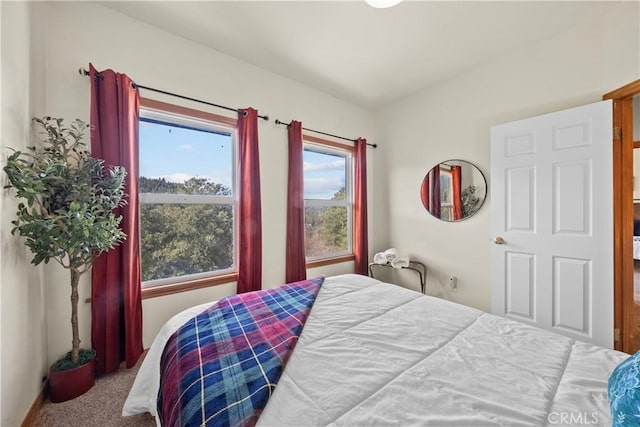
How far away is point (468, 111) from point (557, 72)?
713 millimetres

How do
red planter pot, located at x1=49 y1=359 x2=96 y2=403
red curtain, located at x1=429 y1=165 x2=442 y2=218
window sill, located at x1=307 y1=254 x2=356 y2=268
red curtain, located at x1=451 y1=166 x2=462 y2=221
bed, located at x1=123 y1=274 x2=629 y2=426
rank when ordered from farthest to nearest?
window sill, located at x1=307 y1=254 x2=356 y2=268
red curtain, located at x1=429 y1=165 x2=442 y2=218
red curtain, located at x1=451 y1=166 x2=462 y2=221
red planter pot, located at x1=49 y1=359 x2=96 y2=403
bed, located at x1=123 y1=274 x2=629 y2=426

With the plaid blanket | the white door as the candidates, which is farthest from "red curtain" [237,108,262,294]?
the white door

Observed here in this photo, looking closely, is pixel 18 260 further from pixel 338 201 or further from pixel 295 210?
pixel 338 201

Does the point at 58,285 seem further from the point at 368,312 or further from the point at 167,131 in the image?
the point at 368,312

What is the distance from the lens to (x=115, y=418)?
1437 mm

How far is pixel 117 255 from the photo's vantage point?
1.85 m

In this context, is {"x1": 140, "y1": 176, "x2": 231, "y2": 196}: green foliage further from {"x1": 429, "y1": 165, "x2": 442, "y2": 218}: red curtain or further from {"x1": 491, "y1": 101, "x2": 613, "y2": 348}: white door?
{"x1": 491, "y1": 101, "x2": 613, "y2": 348}: white door

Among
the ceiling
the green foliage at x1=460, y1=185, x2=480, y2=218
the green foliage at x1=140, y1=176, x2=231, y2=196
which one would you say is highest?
the ceiling

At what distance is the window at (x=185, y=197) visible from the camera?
2139 millimetres

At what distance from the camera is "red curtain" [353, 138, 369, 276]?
3430 mm

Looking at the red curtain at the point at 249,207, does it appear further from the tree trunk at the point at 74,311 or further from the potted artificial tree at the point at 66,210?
the tree trunk at the point at 74,311

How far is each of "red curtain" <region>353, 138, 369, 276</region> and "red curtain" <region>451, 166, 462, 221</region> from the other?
1074 millimetres

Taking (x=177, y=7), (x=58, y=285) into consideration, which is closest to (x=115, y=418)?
(x=58, y=285)

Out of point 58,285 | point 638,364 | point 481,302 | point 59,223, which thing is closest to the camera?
point 638,364
